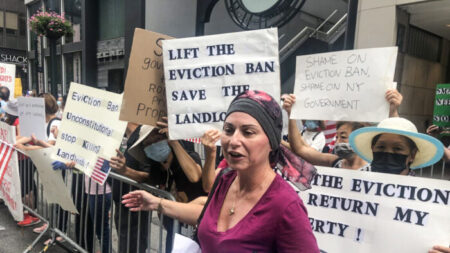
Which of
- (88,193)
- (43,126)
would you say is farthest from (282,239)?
(43,126)

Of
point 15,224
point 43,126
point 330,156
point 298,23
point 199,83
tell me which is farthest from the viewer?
point 298,23

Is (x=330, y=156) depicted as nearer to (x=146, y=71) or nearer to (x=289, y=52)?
(x=146, y=71)

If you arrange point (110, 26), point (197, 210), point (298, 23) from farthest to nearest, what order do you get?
point (110, 26) < point (298, 23) < point (197, 210)

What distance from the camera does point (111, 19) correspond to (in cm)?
1593

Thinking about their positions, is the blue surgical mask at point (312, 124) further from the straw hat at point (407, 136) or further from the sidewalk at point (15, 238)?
the sidewalk at point (15, 238)

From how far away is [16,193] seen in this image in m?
3.72

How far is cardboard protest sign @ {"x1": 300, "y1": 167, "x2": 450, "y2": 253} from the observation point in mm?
1703

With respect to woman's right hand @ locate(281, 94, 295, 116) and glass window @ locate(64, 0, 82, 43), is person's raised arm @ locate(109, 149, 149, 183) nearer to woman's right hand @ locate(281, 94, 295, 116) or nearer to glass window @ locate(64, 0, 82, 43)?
woman's right hand @ locate(281, 94, 295, 116)

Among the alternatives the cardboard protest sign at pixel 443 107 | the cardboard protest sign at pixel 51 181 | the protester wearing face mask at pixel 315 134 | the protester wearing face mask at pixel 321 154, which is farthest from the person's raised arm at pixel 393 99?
the cardboard protest sign at pixel 443 107

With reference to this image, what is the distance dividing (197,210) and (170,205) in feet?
0.62

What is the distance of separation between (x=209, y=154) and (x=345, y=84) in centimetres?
111

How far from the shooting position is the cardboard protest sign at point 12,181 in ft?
12.2

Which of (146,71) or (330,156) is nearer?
(146,71)

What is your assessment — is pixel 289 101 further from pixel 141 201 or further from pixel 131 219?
pixel 131 219
